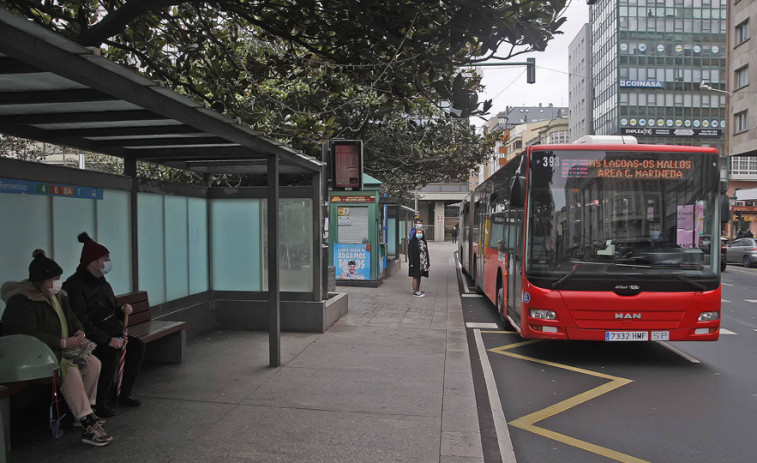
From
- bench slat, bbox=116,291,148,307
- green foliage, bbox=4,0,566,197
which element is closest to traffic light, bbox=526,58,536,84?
green foliage, bbox=4,0,566,197

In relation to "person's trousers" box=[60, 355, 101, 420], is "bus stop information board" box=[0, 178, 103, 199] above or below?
above

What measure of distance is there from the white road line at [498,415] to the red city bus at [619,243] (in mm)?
759

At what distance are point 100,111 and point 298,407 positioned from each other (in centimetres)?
303

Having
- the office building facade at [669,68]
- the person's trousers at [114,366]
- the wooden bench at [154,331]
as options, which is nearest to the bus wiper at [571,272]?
the wooden bench at [154,331]

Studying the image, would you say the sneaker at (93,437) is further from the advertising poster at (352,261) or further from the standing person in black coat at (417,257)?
the advertising poster at (352,261)

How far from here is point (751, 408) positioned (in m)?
5.38

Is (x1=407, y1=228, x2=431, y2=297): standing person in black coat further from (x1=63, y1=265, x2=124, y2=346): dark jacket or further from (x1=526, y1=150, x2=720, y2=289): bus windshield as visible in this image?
(x1=63, y1=265, x2=124, y2=346): dark jacket

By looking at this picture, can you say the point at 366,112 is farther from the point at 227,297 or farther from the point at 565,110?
the point at 565,110

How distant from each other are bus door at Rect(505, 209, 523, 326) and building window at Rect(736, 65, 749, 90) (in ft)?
104

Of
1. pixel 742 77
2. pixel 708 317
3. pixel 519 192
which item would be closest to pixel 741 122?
pixel 742 77

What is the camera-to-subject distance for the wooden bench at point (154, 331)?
575 cm

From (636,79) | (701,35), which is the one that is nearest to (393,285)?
(636,79)

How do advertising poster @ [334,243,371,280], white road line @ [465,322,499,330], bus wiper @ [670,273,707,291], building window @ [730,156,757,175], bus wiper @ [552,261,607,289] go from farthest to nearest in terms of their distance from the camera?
building window @ [730,156,757,175] → advertising poster @ [334,243,371,280] → white road line @ [465,322,499,330] → bus wiper @ [552,261,607,289] → bus wiper @ [670,273,707,291]

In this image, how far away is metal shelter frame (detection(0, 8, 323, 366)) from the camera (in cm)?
293
